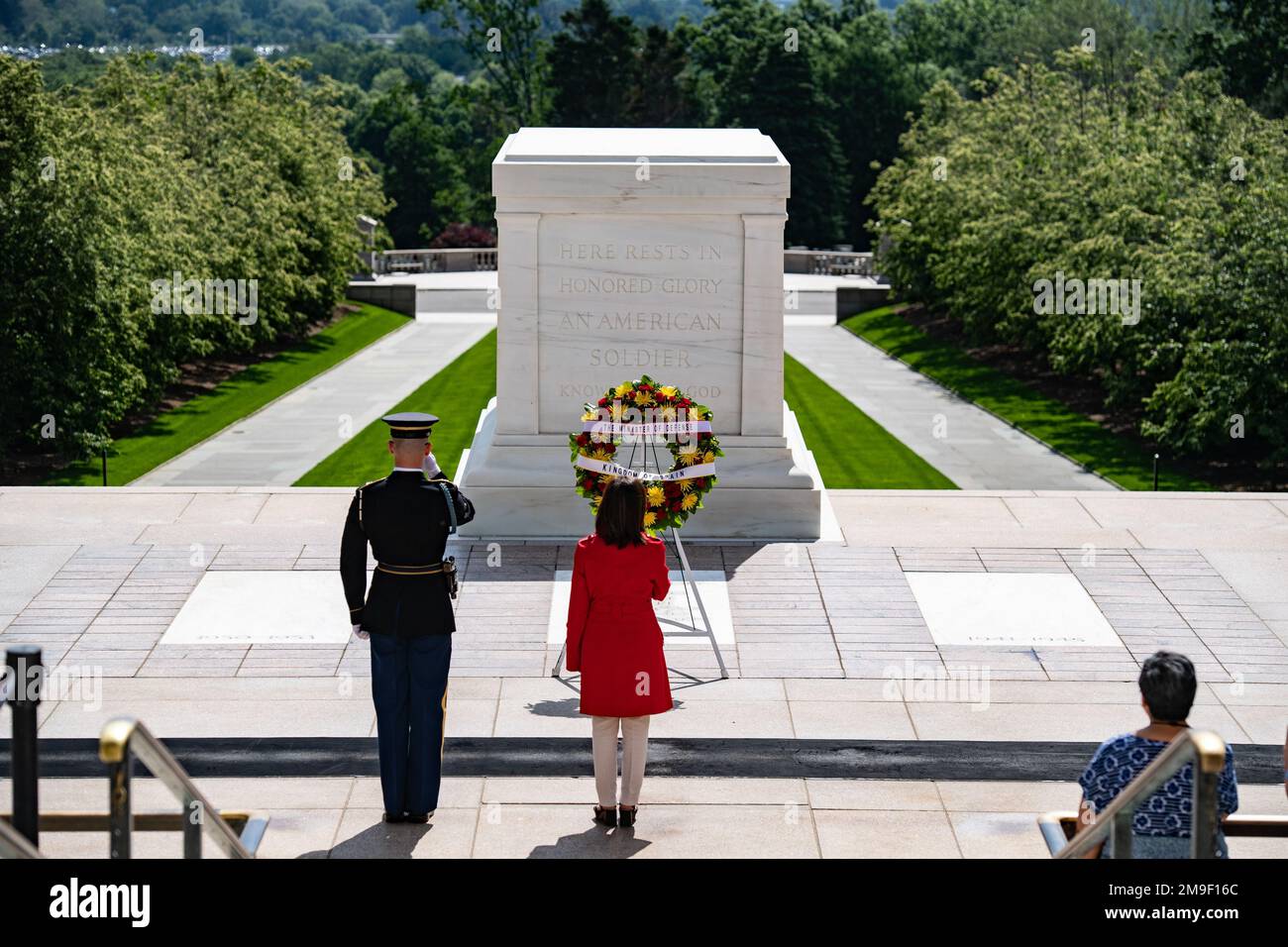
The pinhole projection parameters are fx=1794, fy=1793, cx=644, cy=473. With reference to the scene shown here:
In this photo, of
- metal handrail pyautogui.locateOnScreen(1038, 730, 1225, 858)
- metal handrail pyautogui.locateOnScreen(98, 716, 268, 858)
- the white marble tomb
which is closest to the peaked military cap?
metal handrail pyautogui.locateOnScreen(98, 716, 268, 858)

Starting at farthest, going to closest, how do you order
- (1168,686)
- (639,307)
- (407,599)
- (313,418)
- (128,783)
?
(313,418) → (639,307) → (407,599) → (1168,686) → (128,783)

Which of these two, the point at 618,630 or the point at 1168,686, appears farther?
the point at 618,630

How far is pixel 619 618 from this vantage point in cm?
846

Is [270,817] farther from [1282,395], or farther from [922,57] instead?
[922,57]

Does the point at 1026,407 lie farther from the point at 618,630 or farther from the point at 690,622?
the point at 618,630

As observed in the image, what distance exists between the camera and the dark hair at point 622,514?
8406 millimetres

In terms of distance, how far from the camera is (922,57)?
96.1m

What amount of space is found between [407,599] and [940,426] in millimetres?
19218

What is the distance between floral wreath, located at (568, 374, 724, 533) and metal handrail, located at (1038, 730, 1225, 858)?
604 cm

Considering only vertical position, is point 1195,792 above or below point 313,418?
above

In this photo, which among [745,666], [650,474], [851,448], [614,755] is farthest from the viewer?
[851,448]

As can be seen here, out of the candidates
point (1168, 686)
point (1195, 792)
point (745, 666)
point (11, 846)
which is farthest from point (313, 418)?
point (1195, 792)
